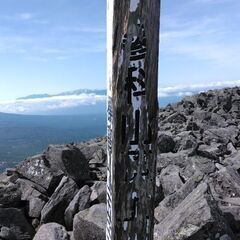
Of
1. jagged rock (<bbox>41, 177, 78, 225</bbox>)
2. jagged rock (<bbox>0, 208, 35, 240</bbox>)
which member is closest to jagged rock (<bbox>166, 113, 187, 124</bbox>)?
jagged rock (<bbox>41, 177, 78, 225</bbox>)

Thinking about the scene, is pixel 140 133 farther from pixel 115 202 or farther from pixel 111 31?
pixel 111 31

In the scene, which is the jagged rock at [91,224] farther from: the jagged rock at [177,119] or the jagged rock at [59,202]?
the jagged rock at [177,119]

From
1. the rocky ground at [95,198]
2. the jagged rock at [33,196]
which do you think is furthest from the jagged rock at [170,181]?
the jagged rock at [33,196]

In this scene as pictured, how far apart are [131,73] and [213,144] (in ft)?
46.8

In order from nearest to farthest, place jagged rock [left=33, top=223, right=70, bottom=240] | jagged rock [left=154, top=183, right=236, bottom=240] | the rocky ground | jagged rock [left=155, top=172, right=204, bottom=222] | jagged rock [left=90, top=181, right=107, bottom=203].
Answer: jagged rock [left=154, top=183, right=236, bottom=240] → the rocky ground → jagged rock [left=33, top=223, right=70, bottom=240] → jagged rock [left=155, top=172, right=204, bottom=222] → jagged rock [left=90, top=181, right=107, bottom=203]

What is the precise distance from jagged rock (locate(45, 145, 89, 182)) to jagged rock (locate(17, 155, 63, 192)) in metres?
0.22

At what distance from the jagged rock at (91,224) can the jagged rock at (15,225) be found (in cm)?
155

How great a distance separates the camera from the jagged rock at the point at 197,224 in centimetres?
758

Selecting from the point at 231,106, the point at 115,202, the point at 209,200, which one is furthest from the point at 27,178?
the point at 231,106

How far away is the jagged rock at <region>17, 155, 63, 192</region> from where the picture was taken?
1182 cm

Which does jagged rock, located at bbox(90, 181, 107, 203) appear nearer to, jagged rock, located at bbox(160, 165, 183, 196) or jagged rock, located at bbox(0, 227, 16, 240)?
jagged rock, located at bbox(160, 165, 183, 196)

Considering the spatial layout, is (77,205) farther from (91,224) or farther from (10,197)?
(10,197)

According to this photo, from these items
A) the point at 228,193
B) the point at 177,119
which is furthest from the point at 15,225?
the point at 177,119

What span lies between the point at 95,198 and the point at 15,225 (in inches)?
74.5
